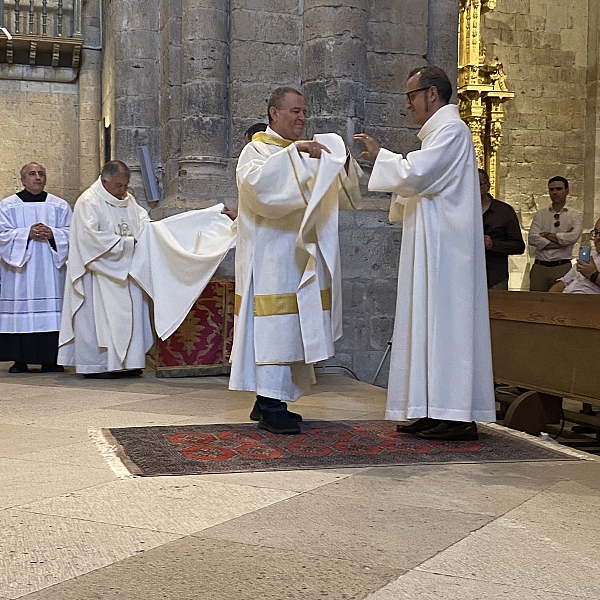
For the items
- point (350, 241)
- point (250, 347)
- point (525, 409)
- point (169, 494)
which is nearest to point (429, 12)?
point (350, 241)

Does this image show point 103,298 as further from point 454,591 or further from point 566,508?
point 454,591

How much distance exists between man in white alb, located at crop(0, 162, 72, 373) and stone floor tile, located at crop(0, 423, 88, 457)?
289 cm

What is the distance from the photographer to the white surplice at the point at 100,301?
7.23 meters

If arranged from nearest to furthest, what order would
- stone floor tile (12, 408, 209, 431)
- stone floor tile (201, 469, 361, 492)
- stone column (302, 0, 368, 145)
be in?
1. stone floor tile (201, 469, 361, 492)
2. stone floor tile (12, 408, 209, 431)
3. stone column (302, 0, 368, 145)

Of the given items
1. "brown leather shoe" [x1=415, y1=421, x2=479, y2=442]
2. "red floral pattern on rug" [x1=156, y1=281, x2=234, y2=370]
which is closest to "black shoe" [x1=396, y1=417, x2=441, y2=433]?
"brown leather shoe" [x1=415, y1=421, x2=479, y2=442]

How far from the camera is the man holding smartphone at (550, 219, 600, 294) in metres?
6.05

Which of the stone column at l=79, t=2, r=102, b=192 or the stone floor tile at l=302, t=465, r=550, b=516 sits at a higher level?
the stone column at l=79, t=2, r=102, b=192

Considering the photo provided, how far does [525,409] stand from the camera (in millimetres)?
5680

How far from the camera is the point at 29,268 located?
7844 millimetres

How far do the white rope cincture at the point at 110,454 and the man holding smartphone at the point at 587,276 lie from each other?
2973mm

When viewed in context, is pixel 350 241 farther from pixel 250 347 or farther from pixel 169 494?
pixel 169 494

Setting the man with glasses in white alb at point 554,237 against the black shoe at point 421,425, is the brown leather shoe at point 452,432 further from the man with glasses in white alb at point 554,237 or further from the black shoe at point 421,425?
the man with glasses in white alb at point 554,237

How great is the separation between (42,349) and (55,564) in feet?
17.7

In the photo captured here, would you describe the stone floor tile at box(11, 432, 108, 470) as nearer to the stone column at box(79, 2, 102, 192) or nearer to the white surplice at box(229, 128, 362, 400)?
the white surplice at box(229, 128, 362, 400)
